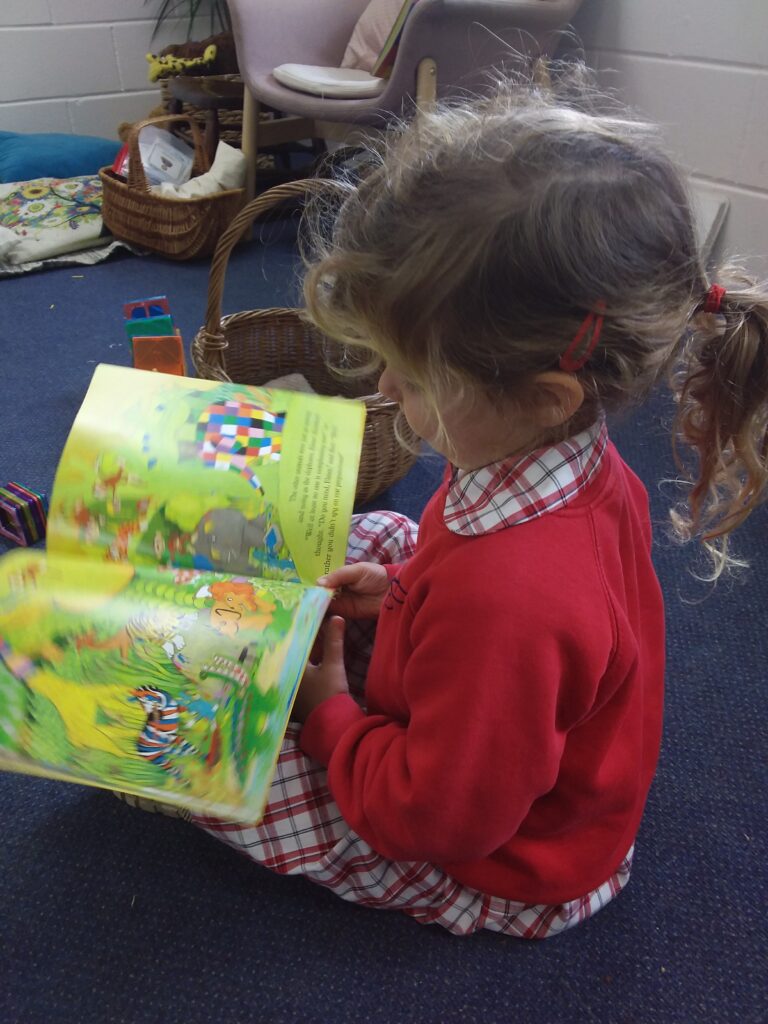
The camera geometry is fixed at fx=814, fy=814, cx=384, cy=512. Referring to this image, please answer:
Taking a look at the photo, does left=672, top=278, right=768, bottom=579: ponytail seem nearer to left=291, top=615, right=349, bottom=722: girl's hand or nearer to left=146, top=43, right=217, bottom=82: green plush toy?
left=291, top=615, right=349, bottom=722: girl's hand

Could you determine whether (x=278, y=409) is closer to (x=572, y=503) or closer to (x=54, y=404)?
(x=572, y=503)

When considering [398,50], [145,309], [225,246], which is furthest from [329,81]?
[225,246]

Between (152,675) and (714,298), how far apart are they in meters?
0.49

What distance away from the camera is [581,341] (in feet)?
1.53

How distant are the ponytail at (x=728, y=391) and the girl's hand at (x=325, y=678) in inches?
12.8

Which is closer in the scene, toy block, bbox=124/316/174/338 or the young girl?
the young girl

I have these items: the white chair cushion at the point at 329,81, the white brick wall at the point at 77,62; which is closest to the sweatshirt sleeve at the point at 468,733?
the white chair cushion at the point at 329,81

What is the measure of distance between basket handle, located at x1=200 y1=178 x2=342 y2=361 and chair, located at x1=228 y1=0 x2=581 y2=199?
361mm

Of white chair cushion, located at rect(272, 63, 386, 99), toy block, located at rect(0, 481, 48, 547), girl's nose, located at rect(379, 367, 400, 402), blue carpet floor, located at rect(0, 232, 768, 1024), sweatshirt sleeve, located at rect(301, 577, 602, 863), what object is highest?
girl's nose, located at rect(379, 367, 400, 402)

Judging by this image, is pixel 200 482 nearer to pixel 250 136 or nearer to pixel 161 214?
pixel 161 214

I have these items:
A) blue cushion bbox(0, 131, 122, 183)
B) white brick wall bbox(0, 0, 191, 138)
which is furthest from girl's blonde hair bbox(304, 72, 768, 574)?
white brick wall bbox(0, 0, 191, 138)

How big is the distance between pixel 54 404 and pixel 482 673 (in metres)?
1.16

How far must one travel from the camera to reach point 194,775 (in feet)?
1.85

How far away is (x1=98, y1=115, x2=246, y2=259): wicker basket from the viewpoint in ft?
6.17
